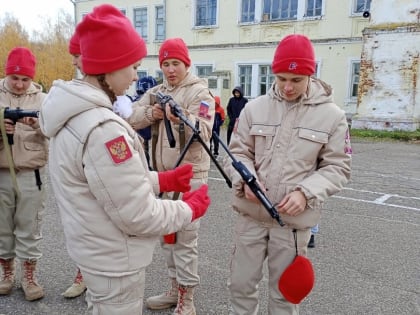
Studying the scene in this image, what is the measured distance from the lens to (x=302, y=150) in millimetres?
2225

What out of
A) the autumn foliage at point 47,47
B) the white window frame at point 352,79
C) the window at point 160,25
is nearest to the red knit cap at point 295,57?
the white window frame at point 352,79

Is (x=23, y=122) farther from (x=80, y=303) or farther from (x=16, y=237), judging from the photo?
(x=80, y=303)

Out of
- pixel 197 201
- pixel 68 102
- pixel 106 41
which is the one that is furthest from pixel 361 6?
pixel 68 102

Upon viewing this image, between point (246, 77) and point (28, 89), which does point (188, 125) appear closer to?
point (28, 89)

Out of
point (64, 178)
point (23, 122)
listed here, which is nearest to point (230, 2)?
point (23, 122)

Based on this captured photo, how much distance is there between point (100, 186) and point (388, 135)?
14355 mm

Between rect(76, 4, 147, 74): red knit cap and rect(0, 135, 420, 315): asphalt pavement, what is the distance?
207cm

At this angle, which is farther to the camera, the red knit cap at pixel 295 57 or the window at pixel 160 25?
the window at pixel 160 25

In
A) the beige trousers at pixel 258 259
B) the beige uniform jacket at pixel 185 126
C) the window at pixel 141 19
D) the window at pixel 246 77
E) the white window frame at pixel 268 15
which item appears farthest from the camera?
the window at pixel 141 19

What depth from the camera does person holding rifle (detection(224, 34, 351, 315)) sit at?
85.6 inches

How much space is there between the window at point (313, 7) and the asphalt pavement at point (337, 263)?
12.7 meters

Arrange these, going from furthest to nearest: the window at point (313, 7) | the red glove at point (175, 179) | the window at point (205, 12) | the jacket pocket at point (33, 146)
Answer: the window at point (205, 12) → the window at point (313, 7) → the jacket pocket at point (33, 146) → the red glove at point (175, 179)

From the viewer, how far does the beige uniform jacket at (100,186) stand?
1.50 meters

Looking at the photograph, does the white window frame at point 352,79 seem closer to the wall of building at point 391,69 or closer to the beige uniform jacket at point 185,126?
the wall of building at point 391,69
